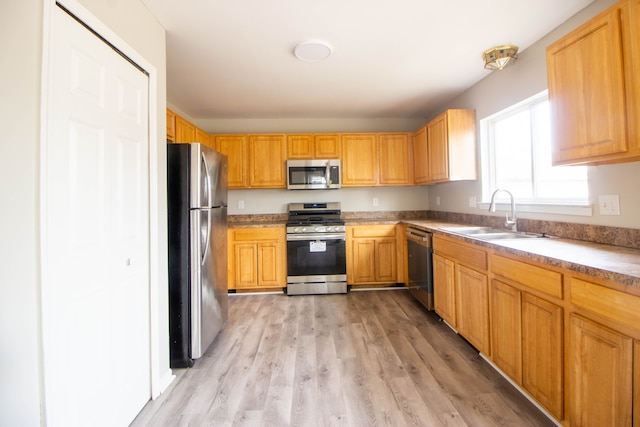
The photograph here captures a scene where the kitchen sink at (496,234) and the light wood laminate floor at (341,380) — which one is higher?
the kitchen sink at (496,234)

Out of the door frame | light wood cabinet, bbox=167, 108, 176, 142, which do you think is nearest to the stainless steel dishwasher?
the door frame

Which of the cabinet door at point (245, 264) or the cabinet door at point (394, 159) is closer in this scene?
the cabinet door at point (245, 264)

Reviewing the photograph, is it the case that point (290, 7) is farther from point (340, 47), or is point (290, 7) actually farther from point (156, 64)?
point (156, 64)

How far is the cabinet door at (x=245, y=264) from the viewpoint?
3.44 metres

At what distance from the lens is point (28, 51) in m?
0.93

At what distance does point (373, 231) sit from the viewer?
11.6 feet

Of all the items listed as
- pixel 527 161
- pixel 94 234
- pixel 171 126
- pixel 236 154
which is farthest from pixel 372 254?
pixel 94 234

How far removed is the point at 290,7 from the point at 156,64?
0.94 metres

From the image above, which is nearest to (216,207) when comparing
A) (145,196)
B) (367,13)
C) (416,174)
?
(145,196)

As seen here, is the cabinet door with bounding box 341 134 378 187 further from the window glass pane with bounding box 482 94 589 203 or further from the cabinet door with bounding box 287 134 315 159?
the window glass pane with bounding box 482 94 589 203

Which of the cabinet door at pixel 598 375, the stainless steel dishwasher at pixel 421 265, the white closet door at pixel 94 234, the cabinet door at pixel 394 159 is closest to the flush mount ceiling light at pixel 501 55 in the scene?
the stainless steel dishwasher at pixel 421 265

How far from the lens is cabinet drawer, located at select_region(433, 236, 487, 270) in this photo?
6.04 feet

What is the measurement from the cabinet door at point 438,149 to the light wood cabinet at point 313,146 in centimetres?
123

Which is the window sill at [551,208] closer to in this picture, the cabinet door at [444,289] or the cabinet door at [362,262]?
the cabinet door at [444,289]
